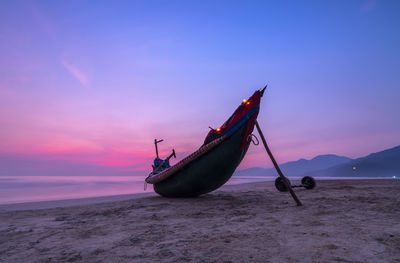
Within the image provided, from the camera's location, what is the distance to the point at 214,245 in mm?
2922

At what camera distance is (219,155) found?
7.44 meters

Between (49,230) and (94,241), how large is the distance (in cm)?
172

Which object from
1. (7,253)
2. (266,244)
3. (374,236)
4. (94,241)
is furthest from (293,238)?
(7,253)

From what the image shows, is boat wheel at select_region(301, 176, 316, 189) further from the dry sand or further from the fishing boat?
the dry sand

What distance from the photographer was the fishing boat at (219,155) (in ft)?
24.0

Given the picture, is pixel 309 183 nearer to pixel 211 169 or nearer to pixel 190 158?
pixel 211 169

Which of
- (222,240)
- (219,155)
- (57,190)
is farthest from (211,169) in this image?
(57,190)

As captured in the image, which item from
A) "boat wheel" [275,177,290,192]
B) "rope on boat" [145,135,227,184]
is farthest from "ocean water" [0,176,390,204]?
"boat wheel" [275,177,290,192]

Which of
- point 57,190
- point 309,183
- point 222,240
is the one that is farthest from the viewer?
point 57,190

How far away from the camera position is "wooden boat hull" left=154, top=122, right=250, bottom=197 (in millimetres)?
7344

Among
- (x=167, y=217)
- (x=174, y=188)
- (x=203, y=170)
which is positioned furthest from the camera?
(x=174, y=188)

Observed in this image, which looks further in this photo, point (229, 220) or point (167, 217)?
point (167, 217)

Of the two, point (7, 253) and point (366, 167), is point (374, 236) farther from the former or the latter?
point (366, 167)

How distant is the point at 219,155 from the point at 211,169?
1.97ft
